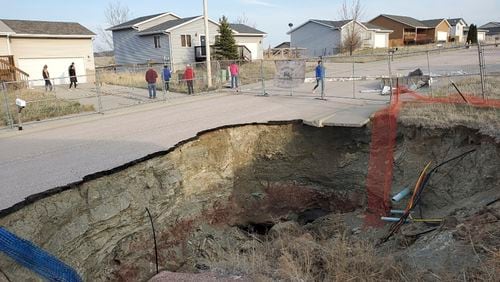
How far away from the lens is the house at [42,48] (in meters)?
27.6

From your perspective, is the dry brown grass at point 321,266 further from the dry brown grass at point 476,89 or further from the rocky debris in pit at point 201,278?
the dry brown grass at point 476,89

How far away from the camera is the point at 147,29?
135ft

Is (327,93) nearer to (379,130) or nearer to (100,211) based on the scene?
(379,130)

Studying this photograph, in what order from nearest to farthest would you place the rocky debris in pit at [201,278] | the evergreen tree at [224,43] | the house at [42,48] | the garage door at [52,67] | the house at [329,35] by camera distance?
1. the rocky debris in pit at [201,278]
2. the house at [42,48]
3. the garage door at [52,67]
4. the evergreen tree at [224,43]
5. the house at [329,35]

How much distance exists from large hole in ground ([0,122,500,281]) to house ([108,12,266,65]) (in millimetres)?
28591

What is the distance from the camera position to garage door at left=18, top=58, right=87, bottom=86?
96.0ft

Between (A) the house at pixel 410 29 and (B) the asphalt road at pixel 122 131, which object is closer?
(B) the asphalt road at pixel 122 131

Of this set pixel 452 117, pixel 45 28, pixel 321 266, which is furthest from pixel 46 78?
pixel 321 266

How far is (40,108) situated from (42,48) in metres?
17.9

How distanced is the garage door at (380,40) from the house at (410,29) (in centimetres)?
247

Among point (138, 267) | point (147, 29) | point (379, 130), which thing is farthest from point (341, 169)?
point (147, 29)

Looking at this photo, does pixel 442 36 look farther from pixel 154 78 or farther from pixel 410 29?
pixel 154 78

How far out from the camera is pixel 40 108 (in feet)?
49.7

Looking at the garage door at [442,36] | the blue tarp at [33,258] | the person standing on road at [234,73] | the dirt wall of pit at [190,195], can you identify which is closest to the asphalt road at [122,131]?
the dirt wall of pit at [190,195]
